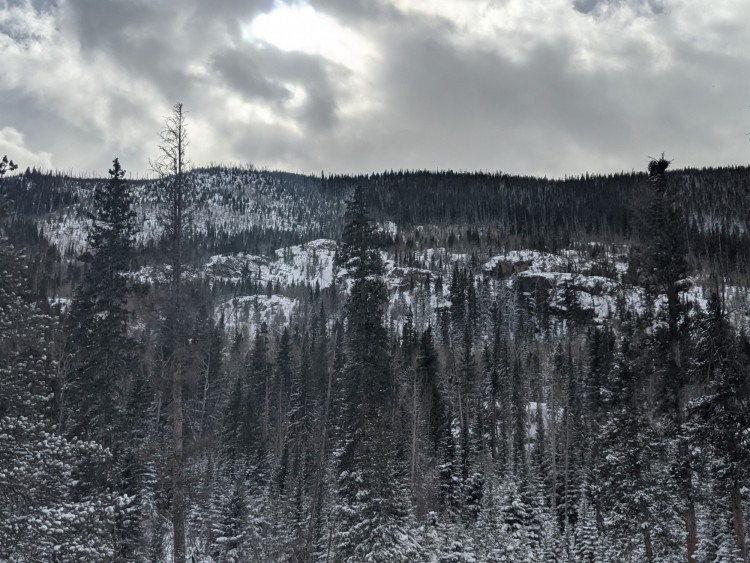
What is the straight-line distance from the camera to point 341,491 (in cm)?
2714

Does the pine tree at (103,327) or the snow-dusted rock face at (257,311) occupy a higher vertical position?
the snow-dusted rock face at (257,311)

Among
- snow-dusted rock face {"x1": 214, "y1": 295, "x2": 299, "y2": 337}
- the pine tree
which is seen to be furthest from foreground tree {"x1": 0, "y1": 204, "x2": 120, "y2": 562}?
snow-dusted rock face {"x1": 214, "y1": 295, "x2": 299, "y2": 337}

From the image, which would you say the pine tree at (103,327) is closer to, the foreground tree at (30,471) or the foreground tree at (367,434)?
the foreground tree at (30,471)

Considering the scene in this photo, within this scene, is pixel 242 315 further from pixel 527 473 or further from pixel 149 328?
pixel 149 328

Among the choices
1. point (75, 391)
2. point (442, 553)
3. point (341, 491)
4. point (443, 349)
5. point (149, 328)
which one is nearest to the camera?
point (149, 328)

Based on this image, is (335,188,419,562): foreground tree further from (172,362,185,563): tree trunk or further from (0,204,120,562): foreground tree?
(0,204,120,562): foreground tree

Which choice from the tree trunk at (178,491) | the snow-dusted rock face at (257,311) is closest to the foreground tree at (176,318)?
the tree trunk at (178,491)

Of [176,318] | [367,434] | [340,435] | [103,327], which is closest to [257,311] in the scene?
[340,435]

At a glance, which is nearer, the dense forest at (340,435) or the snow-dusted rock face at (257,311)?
the dense forest at (340,435)

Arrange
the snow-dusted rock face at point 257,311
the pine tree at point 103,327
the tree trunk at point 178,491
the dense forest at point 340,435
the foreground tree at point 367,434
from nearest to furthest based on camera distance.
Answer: the tree trunk at point 178,491 → the dense forest at point 340,435 → the pine tree at point 103,327 → the foreground tree at point 367,434 → the snow-dusted rock face at point 257,311

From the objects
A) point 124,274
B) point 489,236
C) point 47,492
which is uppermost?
point 489,236

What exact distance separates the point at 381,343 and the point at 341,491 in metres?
7.47

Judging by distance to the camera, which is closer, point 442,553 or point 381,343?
point 381,343

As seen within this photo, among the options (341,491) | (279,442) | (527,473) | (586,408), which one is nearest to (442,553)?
(341,491)
